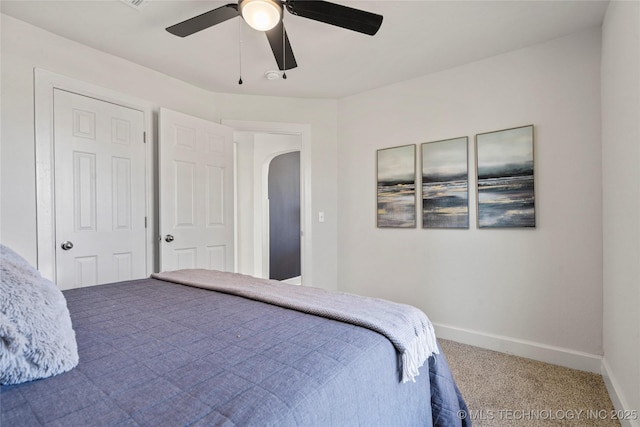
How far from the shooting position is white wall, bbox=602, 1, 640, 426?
1.41m

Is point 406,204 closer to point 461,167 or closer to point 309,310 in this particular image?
point 461,167

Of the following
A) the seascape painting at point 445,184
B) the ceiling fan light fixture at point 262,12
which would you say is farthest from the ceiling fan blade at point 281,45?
the seascape painting at point 445,184

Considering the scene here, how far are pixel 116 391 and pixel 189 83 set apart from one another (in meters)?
3.02

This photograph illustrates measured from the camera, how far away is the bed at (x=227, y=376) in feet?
1.94

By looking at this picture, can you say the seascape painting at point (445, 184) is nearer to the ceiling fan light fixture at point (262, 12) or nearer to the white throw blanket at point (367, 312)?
the white throw blanket at point (367, 312)

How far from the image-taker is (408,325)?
1.09 meters

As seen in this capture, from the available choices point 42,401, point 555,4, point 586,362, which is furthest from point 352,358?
point 555,4

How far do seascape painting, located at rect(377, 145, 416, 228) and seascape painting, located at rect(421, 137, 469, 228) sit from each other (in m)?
0.12

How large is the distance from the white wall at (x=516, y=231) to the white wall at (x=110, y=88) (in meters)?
0.49

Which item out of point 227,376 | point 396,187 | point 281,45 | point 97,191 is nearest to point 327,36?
point 281,45

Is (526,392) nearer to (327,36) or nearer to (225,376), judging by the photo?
(225,376)

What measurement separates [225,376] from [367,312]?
1.86 ft

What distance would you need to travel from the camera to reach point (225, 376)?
0.71m

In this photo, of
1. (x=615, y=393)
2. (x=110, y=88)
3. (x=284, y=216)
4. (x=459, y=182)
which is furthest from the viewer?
(x=284, y=216)
